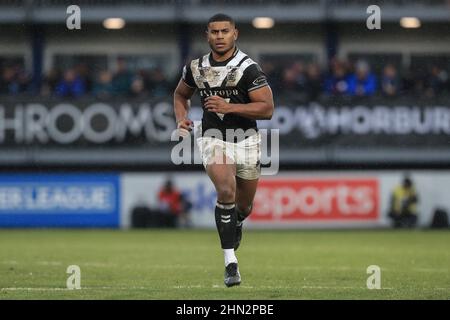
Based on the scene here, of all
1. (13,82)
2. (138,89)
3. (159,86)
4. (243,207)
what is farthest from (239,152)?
(13,82)

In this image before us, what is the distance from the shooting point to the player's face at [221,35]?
11.2m

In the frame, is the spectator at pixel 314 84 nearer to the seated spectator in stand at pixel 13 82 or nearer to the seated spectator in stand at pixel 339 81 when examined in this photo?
the seated spectator in stand at pixel 339 81

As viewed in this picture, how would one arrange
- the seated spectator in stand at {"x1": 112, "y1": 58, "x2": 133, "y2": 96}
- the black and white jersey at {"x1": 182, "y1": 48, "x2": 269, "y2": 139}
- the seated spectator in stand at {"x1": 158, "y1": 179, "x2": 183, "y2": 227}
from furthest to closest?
the seated spectator in stand at {"x1": 112, "y1": 58, "x2": 133, "y2": 96}, the seated spectator in stand at {"x1": 158, "y1": 179, "x2": 183, "y2": 227}, the black and white jersey at {"x1": 182, "y1": 48, "x2": 269, "y2": 139}

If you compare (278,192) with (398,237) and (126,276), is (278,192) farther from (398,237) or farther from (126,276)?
(126,276)

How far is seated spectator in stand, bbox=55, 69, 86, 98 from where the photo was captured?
98.2ft

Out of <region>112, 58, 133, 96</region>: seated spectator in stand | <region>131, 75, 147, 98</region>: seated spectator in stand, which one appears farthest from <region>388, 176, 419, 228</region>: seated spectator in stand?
<region>112, 58, 133, 96</region>: seated spectator in stand

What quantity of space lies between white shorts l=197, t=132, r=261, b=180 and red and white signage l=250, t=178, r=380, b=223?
51.6 feet

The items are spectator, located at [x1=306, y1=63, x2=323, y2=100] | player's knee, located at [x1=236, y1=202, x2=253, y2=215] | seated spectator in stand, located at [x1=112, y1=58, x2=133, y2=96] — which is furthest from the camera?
seated spectator in stand, located at [x1=112, y1=58, x2=133, y2=96]

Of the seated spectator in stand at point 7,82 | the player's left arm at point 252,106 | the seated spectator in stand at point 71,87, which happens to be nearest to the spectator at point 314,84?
the seated spectator in stand at point 71,87

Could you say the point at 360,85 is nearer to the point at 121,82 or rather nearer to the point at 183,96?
the point at 121,82

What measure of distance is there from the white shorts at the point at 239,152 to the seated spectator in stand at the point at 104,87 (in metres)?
18.6

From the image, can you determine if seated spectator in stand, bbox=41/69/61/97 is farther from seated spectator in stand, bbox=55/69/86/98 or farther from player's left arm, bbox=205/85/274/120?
player's left arm, bbox=205/85/274/120

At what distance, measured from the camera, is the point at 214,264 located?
50.8ft

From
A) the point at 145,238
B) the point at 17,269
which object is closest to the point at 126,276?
the point at 17,269
